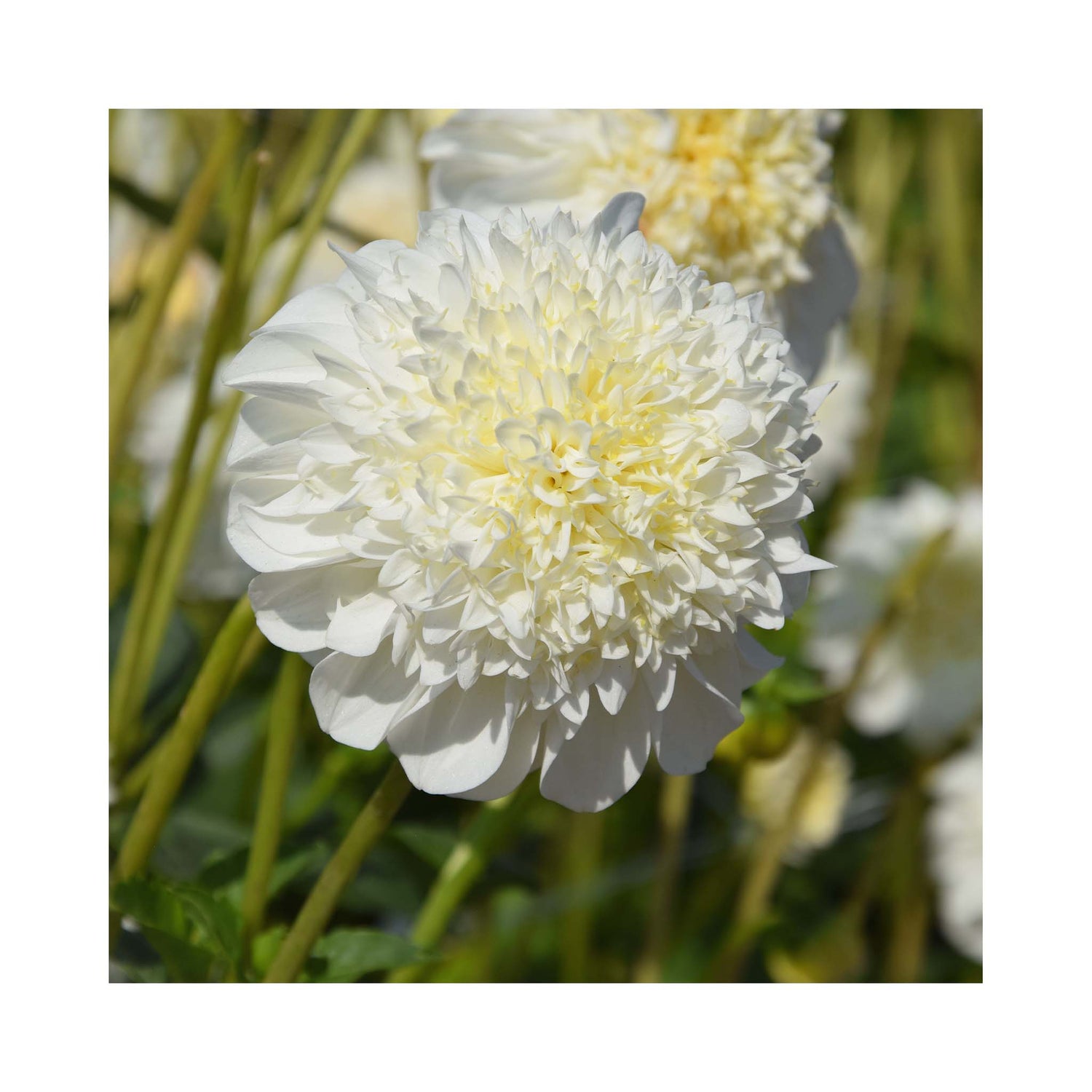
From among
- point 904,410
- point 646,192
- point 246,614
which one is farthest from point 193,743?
point 904,410

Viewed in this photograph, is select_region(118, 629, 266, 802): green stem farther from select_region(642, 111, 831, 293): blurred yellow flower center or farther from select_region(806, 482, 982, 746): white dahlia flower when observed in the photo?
select_region(806, 482, 982, 746): white dahlia flower

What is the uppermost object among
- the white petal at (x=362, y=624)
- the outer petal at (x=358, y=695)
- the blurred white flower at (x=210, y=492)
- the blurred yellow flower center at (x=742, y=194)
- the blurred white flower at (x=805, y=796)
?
the blurred yellow flower center at (x=742, y=194)

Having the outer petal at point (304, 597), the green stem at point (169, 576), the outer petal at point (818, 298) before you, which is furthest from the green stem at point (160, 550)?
the outer petal at point (818, 298)

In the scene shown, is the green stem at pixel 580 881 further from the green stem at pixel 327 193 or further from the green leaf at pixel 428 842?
the green stem at pixel 327 193

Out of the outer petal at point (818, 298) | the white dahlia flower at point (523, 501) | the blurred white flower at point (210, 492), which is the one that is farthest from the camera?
the blurred white flower at point (210, 492)

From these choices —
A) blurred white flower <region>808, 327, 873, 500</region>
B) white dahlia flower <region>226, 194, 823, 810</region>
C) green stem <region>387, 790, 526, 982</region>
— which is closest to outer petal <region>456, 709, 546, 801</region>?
white dahlia flower <region>226, 194, 823, 810</region>
